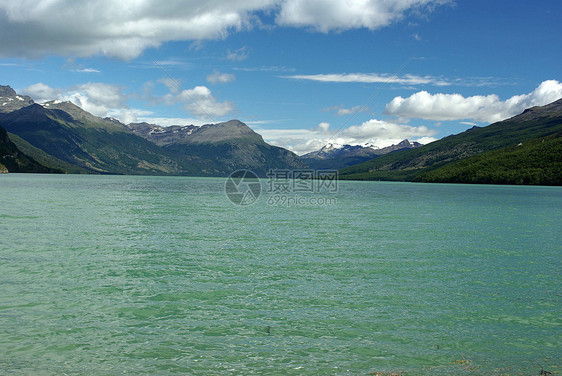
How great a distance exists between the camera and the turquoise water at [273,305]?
1673cm

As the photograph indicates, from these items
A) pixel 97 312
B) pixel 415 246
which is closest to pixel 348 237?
pixel 415 246

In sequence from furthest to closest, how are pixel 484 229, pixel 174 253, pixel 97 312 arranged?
pixel 484 229, pixel 174 253, pixel 97 312

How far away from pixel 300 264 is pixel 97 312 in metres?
17.2

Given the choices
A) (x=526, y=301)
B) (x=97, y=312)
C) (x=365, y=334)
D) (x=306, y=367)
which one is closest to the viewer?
(x=306, y=367)

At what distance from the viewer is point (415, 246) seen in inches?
1773

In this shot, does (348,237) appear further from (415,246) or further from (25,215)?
(25,215)

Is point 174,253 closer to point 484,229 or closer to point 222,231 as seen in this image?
point 222,231

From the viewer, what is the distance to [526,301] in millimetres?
25656

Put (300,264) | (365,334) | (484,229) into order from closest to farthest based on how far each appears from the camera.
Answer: (365,334), (300,264), (484,229)

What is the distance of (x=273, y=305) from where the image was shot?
23688 millimetres

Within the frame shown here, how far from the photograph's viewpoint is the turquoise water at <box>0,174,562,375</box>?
16734 mm

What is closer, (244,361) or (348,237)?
(244,361)

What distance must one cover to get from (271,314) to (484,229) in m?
50.1

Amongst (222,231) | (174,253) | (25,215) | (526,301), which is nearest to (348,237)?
(222,231)
